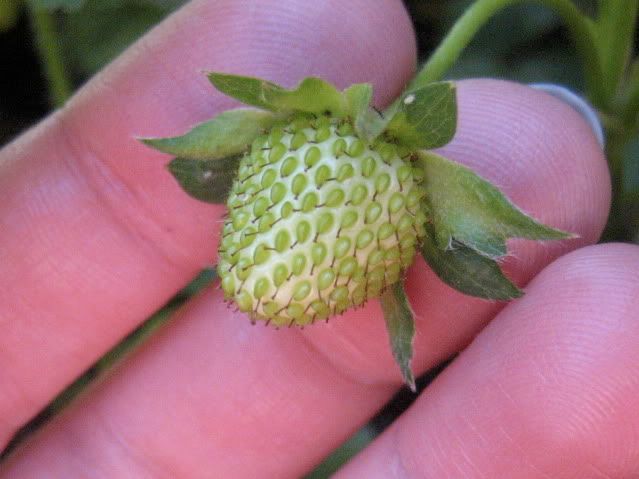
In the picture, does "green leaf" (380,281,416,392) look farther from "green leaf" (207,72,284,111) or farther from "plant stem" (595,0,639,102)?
"plant stem" (595,0,639,102)

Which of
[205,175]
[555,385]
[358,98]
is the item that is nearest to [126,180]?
[205,175]

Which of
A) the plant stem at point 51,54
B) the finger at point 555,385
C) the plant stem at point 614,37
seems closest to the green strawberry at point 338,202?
the finger at point 555,385

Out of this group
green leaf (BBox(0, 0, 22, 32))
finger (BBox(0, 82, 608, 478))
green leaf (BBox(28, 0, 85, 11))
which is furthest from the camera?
green leaf (BBox(0, 0, 22, 32))

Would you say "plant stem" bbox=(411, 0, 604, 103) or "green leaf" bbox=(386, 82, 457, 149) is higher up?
"green leaf" bbox=(386, 82, 457, 149)

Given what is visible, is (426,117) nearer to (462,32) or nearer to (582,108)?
(462,32)

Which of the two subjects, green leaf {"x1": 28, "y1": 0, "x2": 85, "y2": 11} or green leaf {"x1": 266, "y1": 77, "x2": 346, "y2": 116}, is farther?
green leaf {"x1": 28, "y1": 0, "x2": 85, "y2": 11}

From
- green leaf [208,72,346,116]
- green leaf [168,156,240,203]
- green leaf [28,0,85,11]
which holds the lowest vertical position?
green leaf [168,156,240,203]

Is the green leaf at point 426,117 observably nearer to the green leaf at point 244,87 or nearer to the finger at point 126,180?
the green leaf at point 244,87

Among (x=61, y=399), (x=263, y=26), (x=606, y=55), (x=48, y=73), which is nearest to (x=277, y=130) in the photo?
(x=263, y=26)

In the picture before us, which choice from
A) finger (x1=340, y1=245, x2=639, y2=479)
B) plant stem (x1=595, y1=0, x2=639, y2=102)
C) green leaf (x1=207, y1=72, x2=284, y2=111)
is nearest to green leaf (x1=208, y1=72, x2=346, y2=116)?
green leaf (x1=207, y1=72, x2=284, y2=111)
